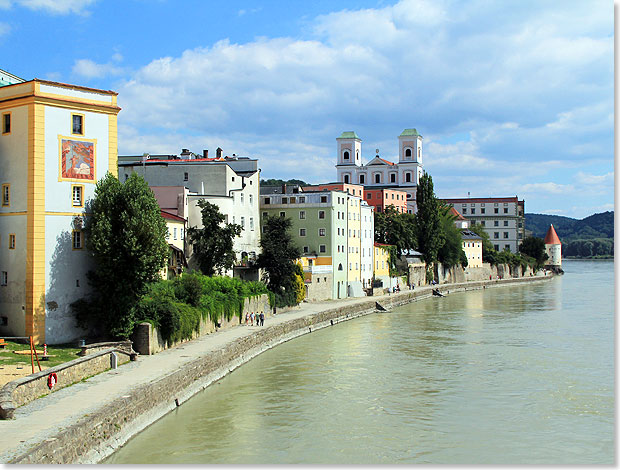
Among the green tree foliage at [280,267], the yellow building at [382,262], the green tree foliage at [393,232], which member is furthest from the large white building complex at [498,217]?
the green tree foliage at [280,267]

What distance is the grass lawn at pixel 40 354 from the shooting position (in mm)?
22703

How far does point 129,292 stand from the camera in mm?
27031

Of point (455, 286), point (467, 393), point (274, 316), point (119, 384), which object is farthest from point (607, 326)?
point (455, 286)

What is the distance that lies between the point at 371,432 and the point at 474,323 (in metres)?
28.3

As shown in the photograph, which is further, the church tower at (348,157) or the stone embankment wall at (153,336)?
the church tower at (348,157)

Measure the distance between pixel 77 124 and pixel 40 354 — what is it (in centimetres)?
886

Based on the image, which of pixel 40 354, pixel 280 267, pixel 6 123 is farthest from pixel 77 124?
pixel 280 267

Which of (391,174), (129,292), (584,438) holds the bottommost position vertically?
(584,438)

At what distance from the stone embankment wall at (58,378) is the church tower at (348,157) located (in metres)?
94.3

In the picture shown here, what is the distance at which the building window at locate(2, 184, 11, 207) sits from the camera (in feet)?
88.6

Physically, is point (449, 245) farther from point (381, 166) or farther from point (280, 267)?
point (280, 267)

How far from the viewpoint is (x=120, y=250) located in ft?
88.1

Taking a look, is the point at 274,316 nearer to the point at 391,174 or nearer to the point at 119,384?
the point at 119,384

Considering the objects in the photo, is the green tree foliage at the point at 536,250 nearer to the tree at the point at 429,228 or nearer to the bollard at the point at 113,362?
the tree at the point at 429,228
